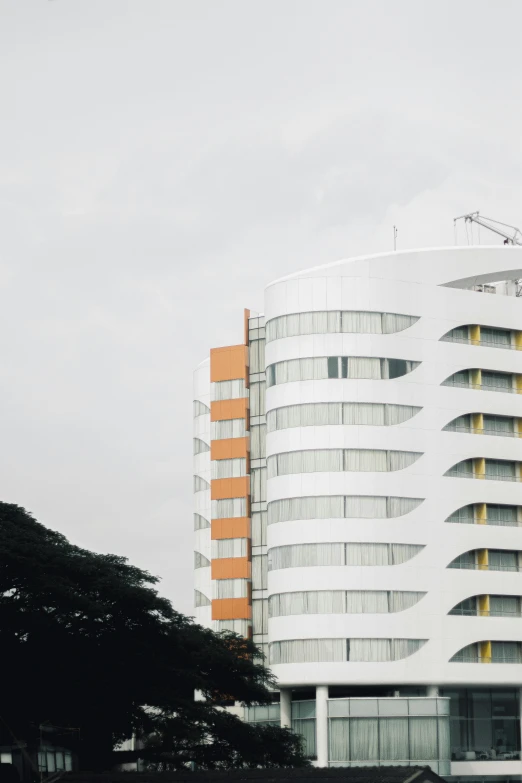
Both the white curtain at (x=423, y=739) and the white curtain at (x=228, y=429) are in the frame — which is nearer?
the white curtain at (x=423, y=739)

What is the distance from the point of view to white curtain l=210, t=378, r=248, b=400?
102875mm

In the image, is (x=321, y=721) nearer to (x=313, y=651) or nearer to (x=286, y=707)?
(x=286, y=707)

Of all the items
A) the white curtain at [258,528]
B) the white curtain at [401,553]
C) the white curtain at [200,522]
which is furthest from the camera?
the white curtain at [200,522]

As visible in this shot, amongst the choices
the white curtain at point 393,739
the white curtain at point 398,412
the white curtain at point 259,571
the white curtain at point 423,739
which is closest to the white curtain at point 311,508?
the white curtain at point 398,412

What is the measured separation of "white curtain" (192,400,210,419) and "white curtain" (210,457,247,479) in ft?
23.6

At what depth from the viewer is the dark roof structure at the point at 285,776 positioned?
1426 inches

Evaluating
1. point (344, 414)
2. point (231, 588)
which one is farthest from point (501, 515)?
point (231, 588)

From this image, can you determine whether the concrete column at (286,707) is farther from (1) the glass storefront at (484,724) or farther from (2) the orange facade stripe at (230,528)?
(2) the orange facade stripe at (230,528)

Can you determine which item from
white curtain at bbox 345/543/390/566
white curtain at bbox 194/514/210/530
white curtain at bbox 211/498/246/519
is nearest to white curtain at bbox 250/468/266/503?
white curtain at bbox 211/498/246/519

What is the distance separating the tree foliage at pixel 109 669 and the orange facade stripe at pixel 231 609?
38.7 m

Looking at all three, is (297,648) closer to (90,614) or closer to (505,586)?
(505,586)

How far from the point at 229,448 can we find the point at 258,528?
665 cm

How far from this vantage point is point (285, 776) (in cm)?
3828

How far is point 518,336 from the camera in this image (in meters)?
95.8
